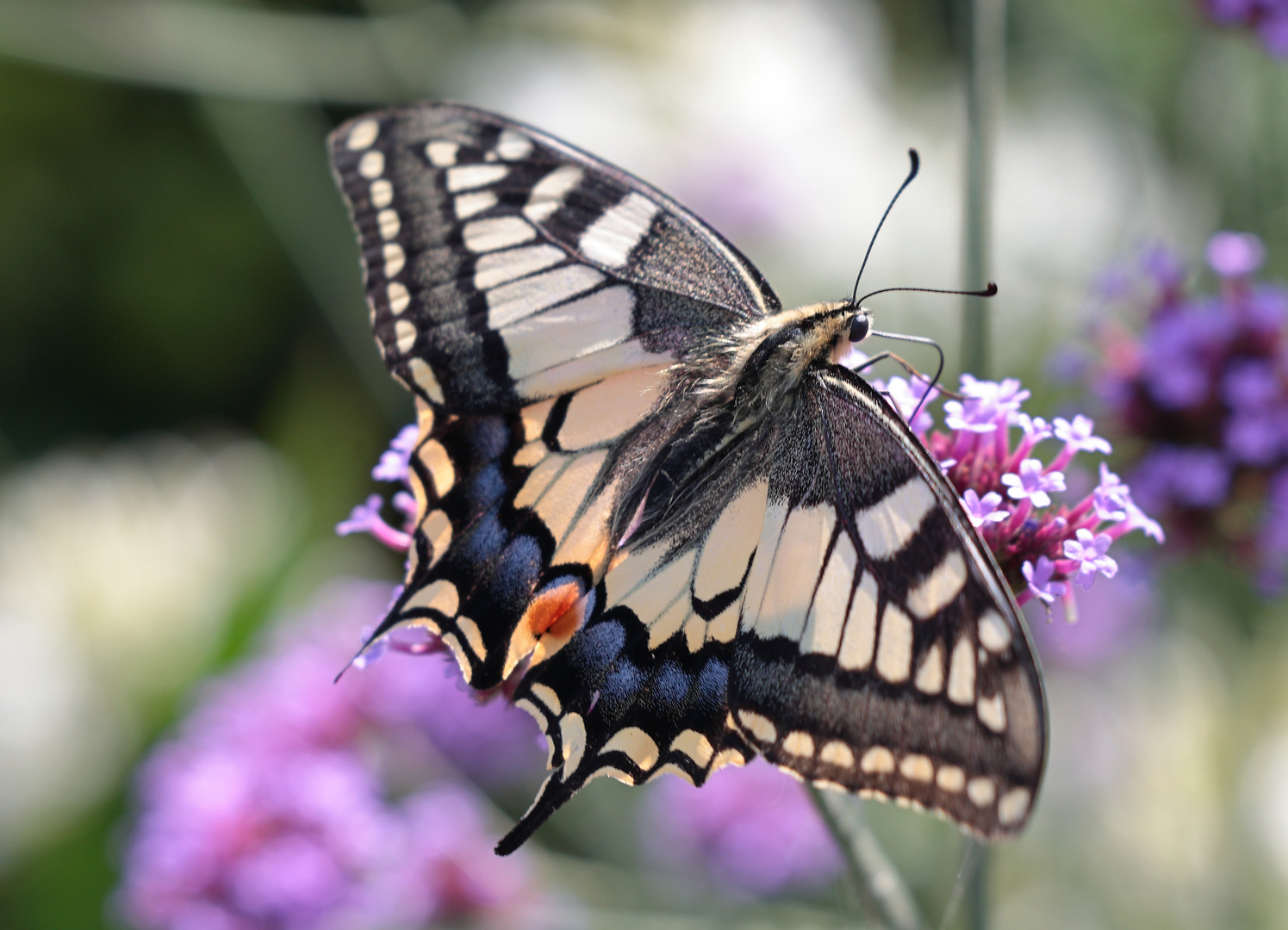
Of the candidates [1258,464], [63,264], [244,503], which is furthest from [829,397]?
[63,264]

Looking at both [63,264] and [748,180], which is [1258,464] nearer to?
[748,180]

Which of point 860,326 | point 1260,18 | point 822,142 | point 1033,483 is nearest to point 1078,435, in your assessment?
point 1033,483

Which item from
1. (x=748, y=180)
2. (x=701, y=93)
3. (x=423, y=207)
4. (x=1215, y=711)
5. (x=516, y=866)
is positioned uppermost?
(x=701, y=93)

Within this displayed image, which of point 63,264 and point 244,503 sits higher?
point 63,264

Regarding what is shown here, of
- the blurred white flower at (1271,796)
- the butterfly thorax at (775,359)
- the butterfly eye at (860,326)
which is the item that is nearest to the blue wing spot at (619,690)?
the butterfly thorax at (775,359)

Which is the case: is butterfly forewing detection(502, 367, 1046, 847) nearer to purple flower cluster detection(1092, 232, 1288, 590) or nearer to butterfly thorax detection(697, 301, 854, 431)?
butterfly thorax detection(697, 301, 854, 431)

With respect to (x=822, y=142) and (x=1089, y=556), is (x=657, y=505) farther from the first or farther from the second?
(x=822, y=142)

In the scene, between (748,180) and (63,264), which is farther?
(63,264)
